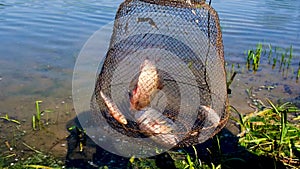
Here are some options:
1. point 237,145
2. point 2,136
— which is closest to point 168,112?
point 237,145

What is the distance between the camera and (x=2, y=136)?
4.20m

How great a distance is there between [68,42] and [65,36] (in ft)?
1.54

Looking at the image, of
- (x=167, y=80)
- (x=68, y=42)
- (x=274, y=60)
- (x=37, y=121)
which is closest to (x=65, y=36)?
(x=68, y=42)

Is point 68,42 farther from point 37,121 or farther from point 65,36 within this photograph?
point 37,121

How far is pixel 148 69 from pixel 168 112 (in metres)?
0.68

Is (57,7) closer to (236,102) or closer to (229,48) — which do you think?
(229,48)

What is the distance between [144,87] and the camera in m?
4.43

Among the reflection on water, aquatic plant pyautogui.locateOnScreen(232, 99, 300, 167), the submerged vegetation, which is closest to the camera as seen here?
aquatic plant pyautogui.locateOnScreen(232, 99, 300, 167)

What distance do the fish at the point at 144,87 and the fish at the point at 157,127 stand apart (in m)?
0.17

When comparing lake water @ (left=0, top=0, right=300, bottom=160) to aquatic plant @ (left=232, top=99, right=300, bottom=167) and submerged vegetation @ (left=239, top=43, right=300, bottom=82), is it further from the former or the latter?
aquatic plant @ (left=232, top=99, right=300, bottom=167)

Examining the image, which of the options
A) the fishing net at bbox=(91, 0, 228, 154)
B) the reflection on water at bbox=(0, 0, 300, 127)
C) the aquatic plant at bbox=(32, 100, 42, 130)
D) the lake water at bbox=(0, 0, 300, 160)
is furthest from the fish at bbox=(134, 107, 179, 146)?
the reflection on water at bbox=(0, 0, 300, 127)

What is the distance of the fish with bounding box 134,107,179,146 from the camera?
3662 mm

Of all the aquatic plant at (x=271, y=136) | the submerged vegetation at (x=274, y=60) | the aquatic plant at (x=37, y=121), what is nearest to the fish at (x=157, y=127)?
the aquatic plant at (x=271, y=136)

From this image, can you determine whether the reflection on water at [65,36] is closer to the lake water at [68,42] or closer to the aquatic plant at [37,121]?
the lake water at [68,42]
